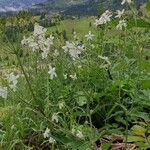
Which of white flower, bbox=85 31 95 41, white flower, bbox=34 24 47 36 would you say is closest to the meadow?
white flower, bbox=34 24 47 36

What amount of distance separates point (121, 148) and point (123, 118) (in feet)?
2.86

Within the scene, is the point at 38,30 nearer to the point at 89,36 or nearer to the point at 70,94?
the point at 70,94

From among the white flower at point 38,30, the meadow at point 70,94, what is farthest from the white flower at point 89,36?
the white flower at point 38,30

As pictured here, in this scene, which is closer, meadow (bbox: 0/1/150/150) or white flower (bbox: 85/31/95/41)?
meadow (bbox: 0/1/150/150)

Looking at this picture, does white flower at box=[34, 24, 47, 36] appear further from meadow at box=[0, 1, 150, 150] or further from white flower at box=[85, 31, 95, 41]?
white flower at box=[85, 31, 95, 41]

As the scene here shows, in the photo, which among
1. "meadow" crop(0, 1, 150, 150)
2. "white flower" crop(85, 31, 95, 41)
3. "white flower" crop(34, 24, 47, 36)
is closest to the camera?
"white flower" crop(34, 24, 47, 36)

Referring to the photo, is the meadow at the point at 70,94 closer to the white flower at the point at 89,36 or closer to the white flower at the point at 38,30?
the white flower at the point at 38,30

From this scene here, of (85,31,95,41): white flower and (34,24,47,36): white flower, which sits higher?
(34,24,47,36): white flower

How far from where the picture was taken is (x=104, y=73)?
5902 mm

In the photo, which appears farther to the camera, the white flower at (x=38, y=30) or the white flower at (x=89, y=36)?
the white flower at (x=89, y=36)

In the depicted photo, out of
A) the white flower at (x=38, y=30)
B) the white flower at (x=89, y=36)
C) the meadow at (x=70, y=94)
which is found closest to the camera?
the white flower at (x=38, y=30)

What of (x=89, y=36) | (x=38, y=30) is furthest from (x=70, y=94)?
(x=89, y=36)

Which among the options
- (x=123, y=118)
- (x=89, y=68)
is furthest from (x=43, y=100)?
(x=123, y=118)

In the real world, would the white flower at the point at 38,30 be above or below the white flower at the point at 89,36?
above
